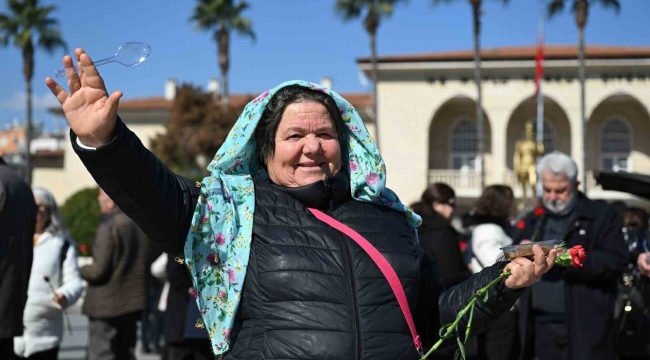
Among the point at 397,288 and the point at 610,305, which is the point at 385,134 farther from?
the point at 397,288

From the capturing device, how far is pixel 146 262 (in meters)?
8.09

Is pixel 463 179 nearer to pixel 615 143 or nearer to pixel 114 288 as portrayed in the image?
pixel 615 143

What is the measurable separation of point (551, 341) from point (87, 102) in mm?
4111

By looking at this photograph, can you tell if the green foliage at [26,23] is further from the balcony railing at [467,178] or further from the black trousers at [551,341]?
the black trousers at [551,341]

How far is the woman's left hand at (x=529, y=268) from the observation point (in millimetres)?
2838

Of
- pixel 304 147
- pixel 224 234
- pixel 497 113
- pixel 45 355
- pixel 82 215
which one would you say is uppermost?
pixel 497 113

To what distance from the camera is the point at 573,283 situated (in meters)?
5.80

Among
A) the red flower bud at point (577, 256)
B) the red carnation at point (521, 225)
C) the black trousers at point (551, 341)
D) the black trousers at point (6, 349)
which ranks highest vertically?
the red flower bud at point (577, 256)

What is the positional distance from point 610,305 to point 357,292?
3507mm

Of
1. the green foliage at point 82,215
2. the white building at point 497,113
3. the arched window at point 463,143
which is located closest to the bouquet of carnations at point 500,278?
the green foliage at point 82,215

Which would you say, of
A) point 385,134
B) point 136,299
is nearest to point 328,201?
point 136,299

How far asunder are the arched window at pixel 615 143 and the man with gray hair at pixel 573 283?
4070 cm

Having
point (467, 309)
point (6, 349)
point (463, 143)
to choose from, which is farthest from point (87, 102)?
point (463, 143)

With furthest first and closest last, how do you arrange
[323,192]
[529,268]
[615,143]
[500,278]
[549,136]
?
1. [549,136]
2. [615,143]
3. [323,192]
4. [500,278]
5. [529,268]
